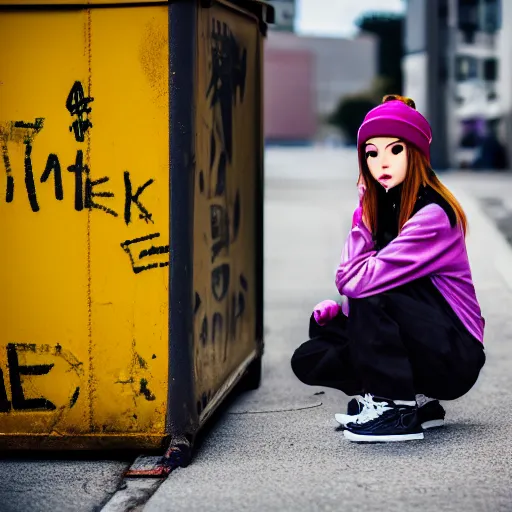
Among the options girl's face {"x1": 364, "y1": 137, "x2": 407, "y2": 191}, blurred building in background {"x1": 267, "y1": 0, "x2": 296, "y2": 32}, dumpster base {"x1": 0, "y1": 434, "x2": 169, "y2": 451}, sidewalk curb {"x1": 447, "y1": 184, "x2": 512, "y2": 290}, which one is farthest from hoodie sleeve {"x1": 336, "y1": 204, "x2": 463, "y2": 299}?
blurred building in background {"x1": 267, "y1": 0, "x2": 296, "y2": 32}

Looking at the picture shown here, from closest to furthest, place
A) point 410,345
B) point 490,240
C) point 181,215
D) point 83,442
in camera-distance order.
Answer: point 181,215
point 83,442
point 410,345
point 490,240

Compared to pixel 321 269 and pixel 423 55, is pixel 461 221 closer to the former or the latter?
pixel 321 269

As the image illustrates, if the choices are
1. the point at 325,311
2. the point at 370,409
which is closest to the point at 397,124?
the point at 325,311

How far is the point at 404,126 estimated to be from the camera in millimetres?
4051

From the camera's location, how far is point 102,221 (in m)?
3.91

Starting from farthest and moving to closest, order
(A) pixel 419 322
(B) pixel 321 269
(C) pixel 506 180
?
(C) pixel 506 180 < (B) pixel 321 269 < (A) pixel 419 322

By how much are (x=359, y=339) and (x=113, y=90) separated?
1.36m

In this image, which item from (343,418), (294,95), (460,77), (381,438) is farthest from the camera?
(294,95)

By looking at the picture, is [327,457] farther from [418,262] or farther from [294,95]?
[294,95]

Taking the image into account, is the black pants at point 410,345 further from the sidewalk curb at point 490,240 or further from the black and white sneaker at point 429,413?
the sidewalk curb at point 490,240

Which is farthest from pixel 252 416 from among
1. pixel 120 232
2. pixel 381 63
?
pixel 381 63

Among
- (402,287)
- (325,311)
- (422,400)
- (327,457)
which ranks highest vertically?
(402,287)

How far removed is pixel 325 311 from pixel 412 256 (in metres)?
0.47

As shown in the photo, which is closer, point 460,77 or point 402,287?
point 402,287
